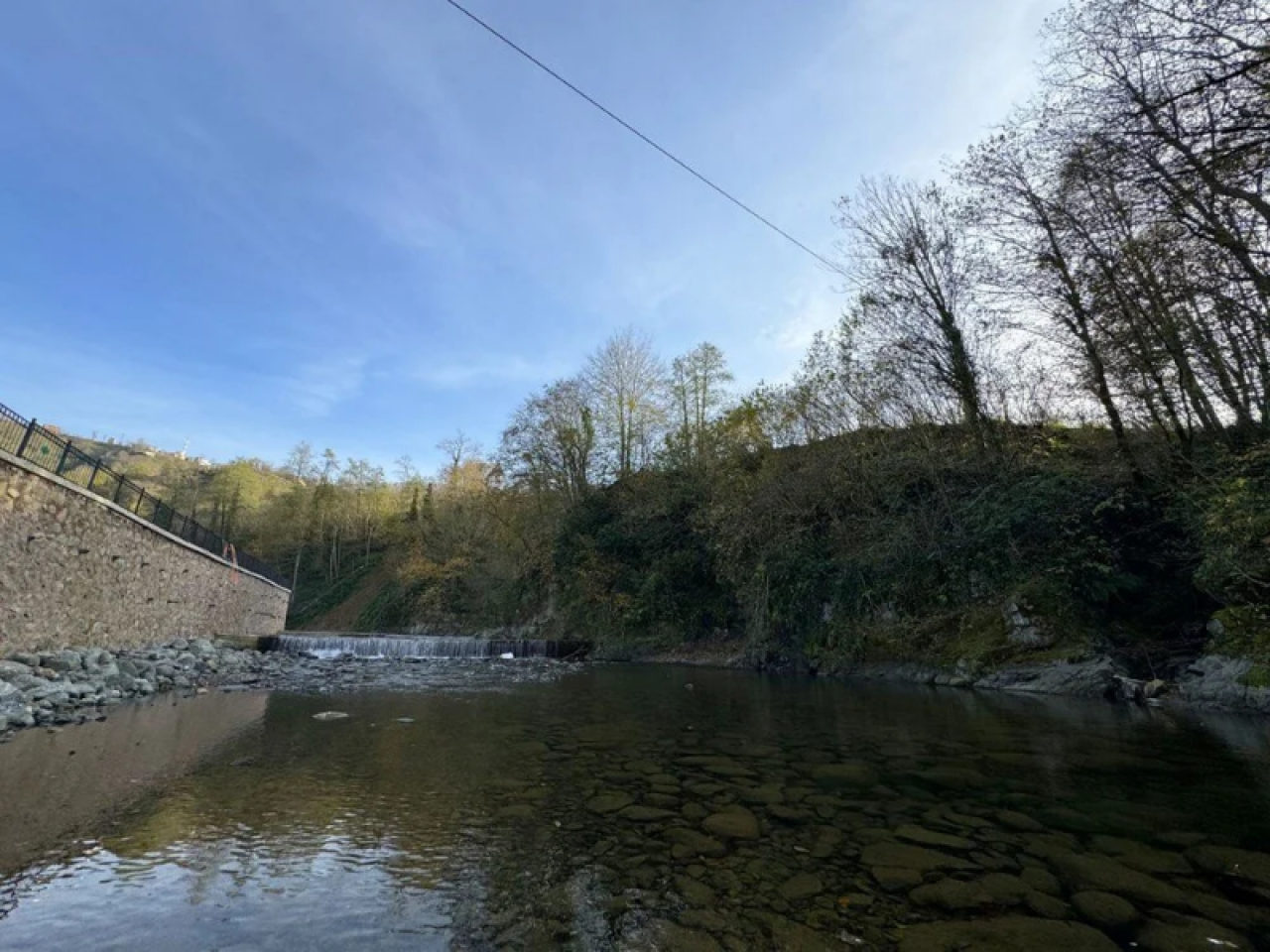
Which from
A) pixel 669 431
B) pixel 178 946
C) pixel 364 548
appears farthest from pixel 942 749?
pixel 364 548

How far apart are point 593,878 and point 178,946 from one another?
5.43 feet

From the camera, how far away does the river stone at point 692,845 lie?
10.5 ft

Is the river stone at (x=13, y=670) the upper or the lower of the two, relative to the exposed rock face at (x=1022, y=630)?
lower

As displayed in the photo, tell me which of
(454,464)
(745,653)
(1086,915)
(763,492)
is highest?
(454,464)

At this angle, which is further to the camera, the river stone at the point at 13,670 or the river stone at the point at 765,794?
the river stone at the point at 13,670

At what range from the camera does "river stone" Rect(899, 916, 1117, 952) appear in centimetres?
225

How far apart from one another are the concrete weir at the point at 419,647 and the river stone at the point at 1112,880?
59.9 feet

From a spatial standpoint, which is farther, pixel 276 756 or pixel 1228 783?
pixel 276 756

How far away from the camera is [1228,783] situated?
4.30 m

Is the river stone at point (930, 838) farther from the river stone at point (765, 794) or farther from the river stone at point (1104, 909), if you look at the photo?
the river stone at point (765, 794)

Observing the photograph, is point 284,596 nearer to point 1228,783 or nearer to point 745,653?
point 745,653

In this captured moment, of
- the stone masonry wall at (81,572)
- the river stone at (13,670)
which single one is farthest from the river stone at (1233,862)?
the stone masonry wall at (81,572)

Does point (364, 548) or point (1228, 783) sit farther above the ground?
point (364, 548)

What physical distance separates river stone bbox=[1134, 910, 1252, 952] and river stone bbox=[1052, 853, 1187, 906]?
0.18 meters
